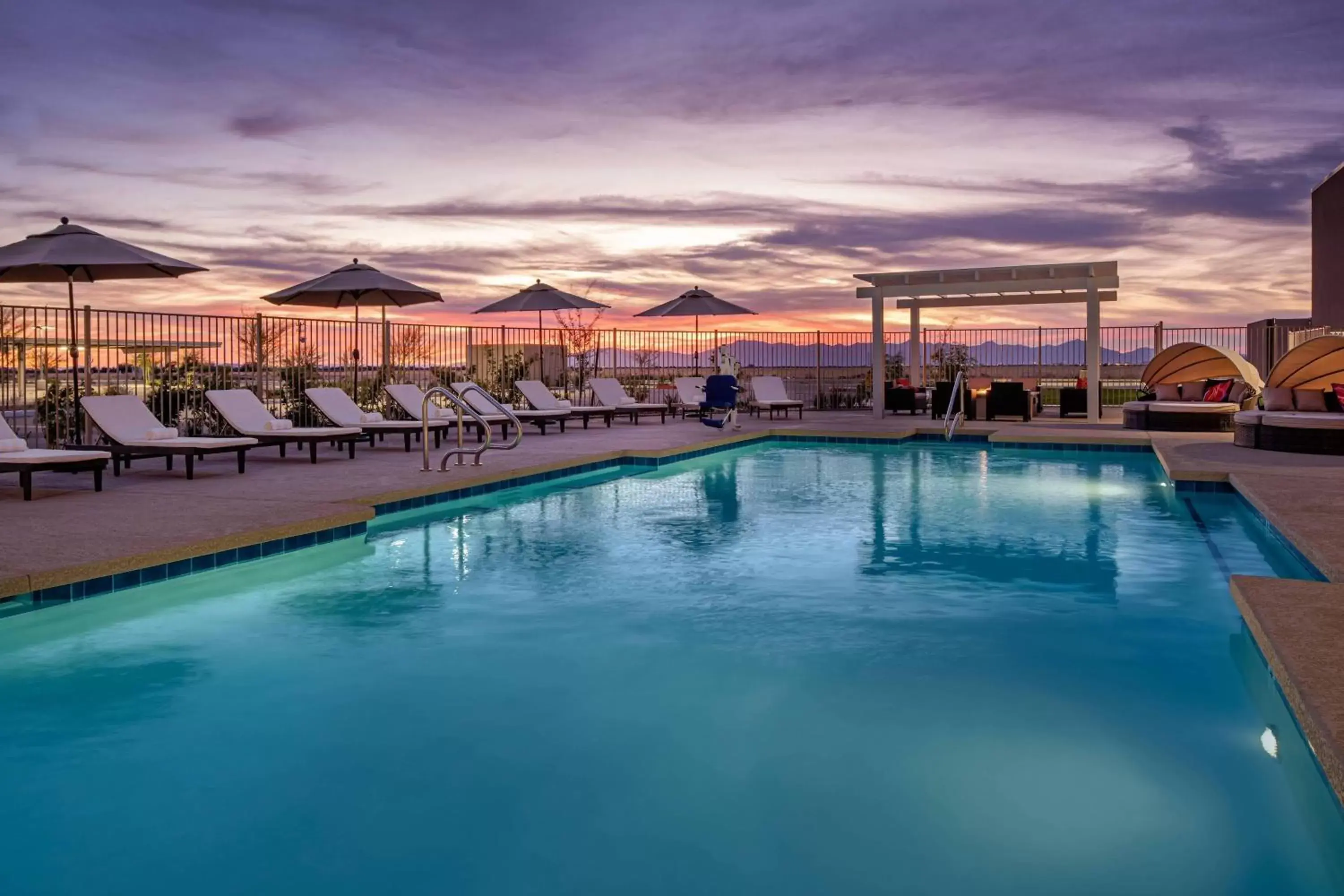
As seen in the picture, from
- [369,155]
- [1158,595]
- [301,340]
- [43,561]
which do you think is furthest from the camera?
[369,155]

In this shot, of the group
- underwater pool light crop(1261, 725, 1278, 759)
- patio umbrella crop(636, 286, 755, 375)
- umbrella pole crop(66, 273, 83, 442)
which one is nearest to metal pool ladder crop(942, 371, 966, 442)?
patio umbrella crop(636, 286, 755, 375)

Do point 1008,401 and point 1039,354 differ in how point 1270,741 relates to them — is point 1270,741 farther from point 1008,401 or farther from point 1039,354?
point 1039,354

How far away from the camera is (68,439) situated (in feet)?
35.3

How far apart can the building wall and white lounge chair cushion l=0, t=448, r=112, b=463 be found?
85.1 feet

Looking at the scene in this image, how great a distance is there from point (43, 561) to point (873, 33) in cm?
1110

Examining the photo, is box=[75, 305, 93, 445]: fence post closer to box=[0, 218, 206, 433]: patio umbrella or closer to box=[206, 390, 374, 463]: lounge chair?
box=[0, 218, 206, 433]: patio umbrella

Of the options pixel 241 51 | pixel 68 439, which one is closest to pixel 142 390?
pixel 68 439

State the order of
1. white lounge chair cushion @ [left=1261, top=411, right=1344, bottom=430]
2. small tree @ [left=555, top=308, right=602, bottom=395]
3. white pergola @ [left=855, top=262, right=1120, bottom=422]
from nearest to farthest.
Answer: white lounge chair cushion @ [left=1261, top=411, right=1344, bottom=430] → white pergola @ [left=855, top=262, right=1120, bottom=422] → small tree @ [left=555, top=308, right=602, bottom=395]

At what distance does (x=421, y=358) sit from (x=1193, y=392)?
458 inches

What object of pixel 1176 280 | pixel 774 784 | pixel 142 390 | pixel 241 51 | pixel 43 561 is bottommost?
pixel 774 784

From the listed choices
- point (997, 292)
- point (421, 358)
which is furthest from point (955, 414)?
point (421, 358)

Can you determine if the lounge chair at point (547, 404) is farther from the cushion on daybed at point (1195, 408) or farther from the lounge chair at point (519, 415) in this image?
the cushion on daybed at point (1195, 408)

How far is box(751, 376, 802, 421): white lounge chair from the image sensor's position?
17.9 m

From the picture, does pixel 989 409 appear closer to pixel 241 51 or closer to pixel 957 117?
pixel 957 117
